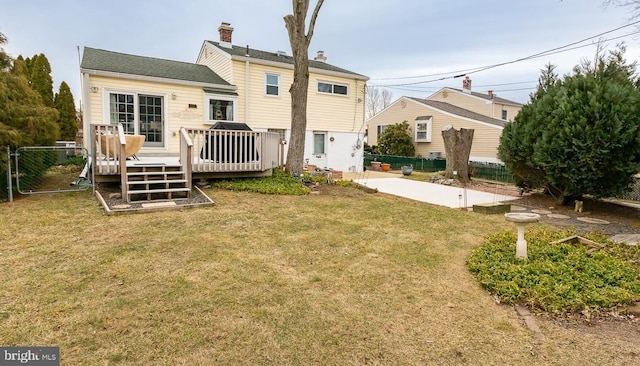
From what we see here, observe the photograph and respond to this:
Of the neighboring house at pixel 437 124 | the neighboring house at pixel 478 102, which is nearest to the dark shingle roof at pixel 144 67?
the neighboring house at pixel 437 124

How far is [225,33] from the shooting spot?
15438 mm

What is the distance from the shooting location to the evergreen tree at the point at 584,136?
6594 millimetres

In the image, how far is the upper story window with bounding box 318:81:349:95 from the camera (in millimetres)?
15834

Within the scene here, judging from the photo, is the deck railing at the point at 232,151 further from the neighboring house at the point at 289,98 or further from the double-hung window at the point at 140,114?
the neighboring house at the point at 289,98

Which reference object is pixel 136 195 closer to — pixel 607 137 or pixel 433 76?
pixel 607 137

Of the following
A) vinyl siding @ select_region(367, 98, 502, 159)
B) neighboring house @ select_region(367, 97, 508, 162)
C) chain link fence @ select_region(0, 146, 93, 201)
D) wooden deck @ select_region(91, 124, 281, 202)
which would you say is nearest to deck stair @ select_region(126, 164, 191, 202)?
wooden deck @ select_region(91, 124, 281, 202)

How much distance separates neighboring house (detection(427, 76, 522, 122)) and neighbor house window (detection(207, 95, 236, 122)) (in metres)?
19.9

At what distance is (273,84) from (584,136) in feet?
36.3

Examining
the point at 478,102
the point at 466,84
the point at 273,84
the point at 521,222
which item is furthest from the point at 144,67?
the point at 466,84

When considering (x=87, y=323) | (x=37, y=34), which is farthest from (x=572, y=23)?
(x=37, y=34)

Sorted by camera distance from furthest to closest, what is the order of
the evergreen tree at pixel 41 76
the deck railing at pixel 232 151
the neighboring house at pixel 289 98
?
the evergreen tree at pixel 41 76 → the neighboring house at pixel 289 98 → the deck railing at pixel 232 151

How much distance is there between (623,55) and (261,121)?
45.6 ft

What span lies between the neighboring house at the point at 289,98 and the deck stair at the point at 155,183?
5.92 meters

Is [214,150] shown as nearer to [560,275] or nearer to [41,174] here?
[41,174]
